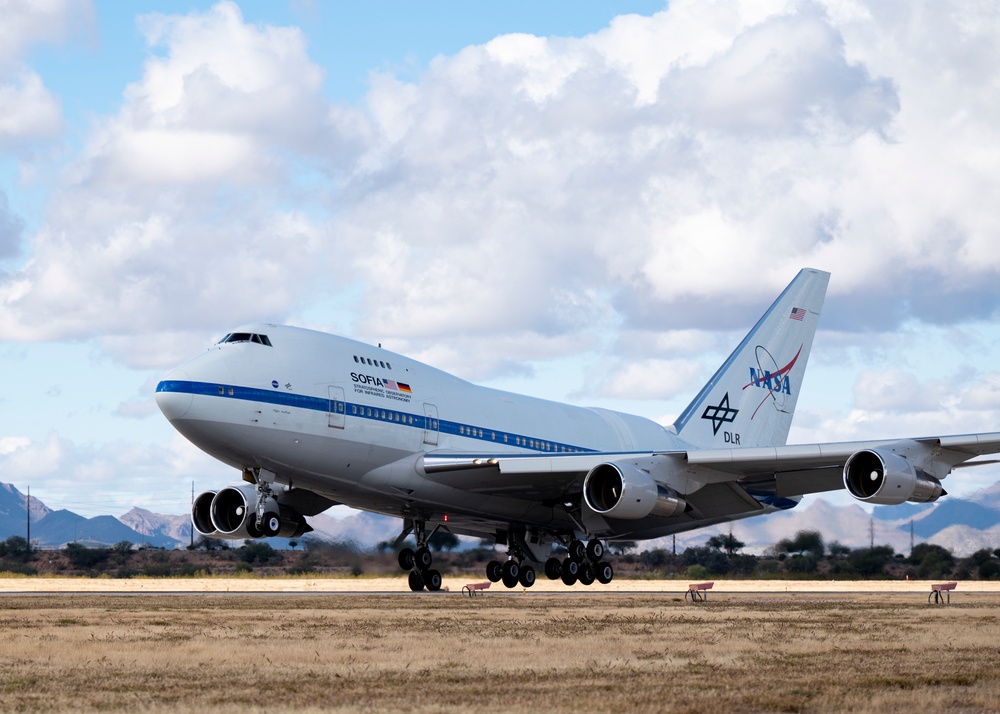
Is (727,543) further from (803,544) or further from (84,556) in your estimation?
(84,556)

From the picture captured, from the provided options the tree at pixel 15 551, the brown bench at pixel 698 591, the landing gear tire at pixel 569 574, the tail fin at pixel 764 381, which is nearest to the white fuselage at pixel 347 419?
the landing gear tire at pixel 569 574

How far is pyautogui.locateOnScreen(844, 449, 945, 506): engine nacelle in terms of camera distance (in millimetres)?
29438

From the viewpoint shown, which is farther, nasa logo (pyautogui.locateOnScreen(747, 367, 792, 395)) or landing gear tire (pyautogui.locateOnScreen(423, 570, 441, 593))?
nasa logo (pyautogui.locateOnScreen(747, 367, 792, 395))

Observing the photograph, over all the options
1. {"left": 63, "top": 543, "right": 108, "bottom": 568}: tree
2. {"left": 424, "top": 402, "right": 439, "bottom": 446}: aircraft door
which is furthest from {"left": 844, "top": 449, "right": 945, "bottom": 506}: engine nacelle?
{"left": 63, "top": 543, "right": 108, "bottom": 568}: tree

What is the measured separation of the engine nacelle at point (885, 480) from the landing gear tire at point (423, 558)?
12.9m

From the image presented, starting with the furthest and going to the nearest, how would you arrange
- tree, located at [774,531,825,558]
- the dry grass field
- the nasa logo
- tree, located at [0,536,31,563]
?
1. tree, located at [0,536,31,563]
2. tree, located at [774,531,825,558]
3. the nasa logo
4. the dry grass field

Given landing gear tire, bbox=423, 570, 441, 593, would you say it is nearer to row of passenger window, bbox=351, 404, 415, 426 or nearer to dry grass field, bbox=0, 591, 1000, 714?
dry grass field, bbox=0, 591, 1000, 714

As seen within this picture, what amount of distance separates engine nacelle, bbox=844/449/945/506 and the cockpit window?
13864mm

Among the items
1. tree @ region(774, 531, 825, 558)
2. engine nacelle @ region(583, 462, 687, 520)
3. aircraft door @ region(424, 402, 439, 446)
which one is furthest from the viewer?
tree @ region(774, 531, 825, 558)

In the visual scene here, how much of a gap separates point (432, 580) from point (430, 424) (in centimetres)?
761

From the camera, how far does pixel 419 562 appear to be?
37.3 m

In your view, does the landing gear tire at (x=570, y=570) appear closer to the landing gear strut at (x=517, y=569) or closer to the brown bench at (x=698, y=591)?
the landing gear strut at (x=517, y=569)

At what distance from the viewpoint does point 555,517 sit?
3691 centimetres

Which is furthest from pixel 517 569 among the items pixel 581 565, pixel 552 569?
pixel 581 565
